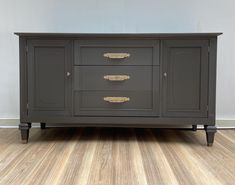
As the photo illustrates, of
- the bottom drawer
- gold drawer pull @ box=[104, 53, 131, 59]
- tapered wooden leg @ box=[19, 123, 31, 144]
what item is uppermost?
gold drawer pull @ box=[104, 53, 131, 59]

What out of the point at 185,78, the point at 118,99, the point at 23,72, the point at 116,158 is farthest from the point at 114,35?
the point at 116,158

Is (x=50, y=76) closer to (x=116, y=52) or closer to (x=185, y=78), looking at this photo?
(x=116, y=52)

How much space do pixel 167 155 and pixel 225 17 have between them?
1269 millimetres

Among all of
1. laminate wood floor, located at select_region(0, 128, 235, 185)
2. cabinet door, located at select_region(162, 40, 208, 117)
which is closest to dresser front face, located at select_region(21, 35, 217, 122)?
cabinet door, located at select_region(162, 40, 208, 117)

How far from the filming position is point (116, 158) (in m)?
1.54

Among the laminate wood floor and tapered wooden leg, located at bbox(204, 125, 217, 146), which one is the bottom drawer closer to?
the laminate wood floor

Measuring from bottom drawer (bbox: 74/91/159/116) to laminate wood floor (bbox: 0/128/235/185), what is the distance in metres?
0.21

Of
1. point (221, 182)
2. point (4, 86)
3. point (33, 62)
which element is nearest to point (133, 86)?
point (33, 62)

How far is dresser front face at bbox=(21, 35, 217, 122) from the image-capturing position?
176 centimetres

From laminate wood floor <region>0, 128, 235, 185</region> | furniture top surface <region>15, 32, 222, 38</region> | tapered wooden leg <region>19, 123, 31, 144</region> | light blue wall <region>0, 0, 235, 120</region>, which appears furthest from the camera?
light blue wall <region>0, 0, 235, 120</region>

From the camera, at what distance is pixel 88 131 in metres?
2.22

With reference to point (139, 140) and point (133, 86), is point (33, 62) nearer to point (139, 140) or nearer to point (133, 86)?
point (133, 86)

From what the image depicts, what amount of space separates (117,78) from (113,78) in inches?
1.0

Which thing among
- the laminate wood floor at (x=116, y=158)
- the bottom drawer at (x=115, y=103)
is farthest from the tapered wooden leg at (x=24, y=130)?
the bottom drawer at (x=115, y=103)
